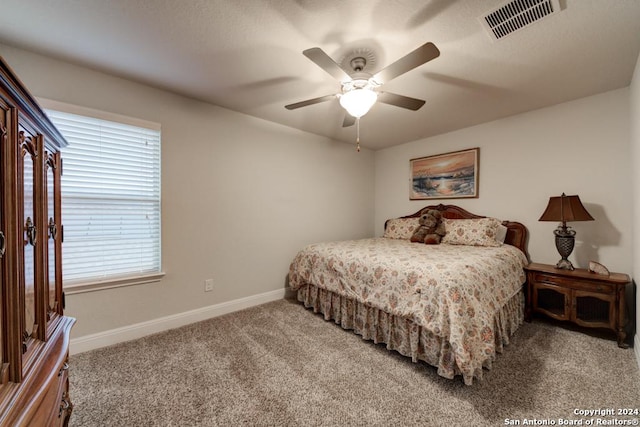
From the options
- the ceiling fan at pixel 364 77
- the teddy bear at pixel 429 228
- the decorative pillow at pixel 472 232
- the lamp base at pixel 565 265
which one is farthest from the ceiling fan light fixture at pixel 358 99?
the lamp base at pixel 565 265

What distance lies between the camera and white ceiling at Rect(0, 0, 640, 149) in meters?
1.56

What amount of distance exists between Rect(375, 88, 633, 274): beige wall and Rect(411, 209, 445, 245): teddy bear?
1.59ft

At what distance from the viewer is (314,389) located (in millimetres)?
1734

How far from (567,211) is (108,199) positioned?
13.8 feet

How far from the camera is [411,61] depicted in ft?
5.19

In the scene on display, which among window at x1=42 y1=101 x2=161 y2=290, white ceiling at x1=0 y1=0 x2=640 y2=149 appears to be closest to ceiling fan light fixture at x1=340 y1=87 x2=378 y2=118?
white ceiling at x1=0 y1=0 x2=640 y2=149

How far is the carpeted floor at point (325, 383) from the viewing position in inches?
59.6

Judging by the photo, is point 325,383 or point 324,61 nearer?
point 324,61

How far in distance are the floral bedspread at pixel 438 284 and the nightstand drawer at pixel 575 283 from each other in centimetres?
16

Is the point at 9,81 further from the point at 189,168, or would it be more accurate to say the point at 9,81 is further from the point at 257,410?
the point at 189,168

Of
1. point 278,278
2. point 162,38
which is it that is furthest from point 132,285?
point 162,38

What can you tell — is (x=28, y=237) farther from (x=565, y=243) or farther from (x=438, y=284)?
(x=565, y=243)

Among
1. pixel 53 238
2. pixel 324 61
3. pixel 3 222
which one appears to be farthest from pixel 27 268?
pixel 324 61

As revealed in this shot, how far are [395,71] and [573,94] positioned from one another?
7.47ft
